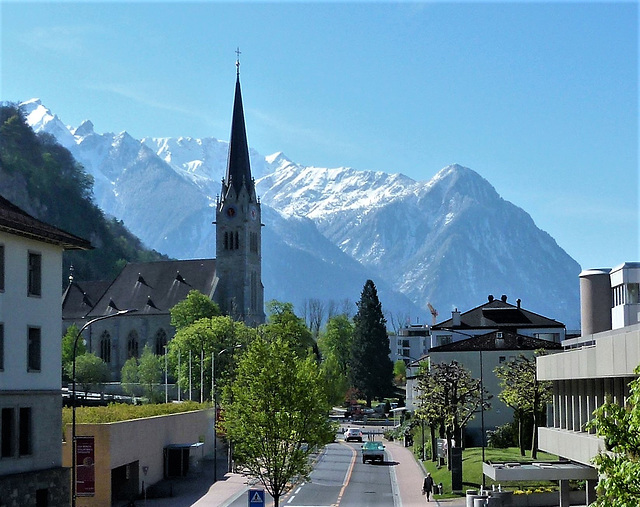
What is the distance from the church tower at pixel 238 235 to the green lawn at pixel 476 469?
8867cm

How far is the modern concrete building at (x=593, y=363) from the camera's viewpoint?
33.6 meters

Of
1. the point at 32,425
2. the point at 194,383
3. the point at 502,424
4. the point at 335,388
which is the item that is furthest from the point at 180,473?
the point at 335,388

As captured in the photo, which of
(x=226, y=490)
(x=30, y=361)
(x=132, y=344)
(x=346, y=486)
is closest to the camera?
(x=30, y=361)

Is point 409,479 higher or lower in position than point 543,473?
lower

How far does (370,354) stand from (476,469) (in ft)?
308

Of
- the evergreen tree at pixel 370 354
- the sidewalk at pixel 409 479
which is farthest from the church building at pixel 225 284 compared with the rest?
the sidewalk at pixel 409 479

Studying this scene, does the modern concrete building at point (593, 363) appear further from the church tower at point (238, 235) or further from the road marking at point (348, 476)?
the church tower at point (238, 235)

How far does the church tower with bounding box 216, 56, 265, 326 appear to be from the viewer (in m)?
161

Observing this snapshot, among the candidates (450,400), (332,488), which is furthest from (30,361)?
(450,400)

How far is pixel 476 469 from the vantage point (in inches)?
2532

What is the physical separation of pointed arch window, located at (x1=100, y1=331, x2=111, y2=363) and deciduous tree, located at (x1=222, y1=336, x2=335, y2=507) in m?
117

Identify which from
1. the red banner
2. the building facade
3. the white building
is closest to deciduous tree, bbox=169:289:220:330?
the building facade

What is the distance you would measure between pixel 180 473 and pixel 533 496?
23125mm

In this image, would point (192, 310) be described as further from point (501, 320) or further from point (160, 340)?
point (501, 320)
